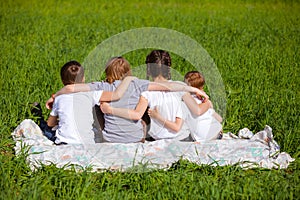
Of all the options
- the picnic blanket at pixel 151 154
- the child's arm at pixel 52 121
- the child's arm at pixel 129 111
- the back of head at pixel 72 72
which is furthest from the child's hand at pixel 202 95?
the child's arm at pixel 52 121

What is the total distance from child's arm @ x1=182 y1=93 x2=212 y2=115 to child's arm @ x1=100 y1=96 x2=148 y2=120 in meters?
0.41

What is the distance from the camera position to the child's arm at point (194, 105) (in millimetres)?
5375

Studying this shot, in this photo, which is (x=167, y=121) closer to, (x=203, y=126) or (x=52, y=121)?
(x=203, y=126)

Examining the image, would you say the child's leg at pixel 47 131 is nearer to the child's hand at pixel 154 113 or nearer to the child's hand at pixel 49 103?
the child's hand at pixel 49 103

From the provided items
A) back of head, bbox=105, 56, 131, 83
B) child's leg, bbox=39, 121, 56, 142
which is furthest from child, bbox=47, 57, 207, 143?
child's leg, bbox=39, 121, 56, 142

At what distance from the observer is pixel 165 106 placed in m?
5.32

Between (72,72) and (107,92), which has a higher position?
(72,72)

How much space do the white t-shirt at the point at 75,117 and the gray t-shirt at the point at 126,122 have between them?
0.15 meters

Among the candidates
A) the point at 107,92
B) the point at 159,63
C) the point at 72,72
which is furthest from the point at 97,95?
the point at 159,63

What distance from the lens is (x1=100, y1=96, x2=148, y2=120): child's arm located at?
523cm

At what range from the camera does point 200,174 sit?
4.61 m

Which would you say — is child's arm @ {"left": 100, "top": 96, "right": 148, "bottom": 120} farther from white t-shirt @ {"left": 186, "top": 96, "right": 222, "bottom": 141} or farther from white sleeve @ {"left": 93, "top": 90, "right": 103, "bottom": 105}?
white t-shirt @ {"left": 186, "top": 96, "right": 222, "bottom": 141}

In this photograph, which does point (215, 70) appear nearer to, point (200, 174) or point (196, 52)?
point (196, 52)

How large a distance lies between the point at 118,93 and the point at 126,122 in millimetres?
286
